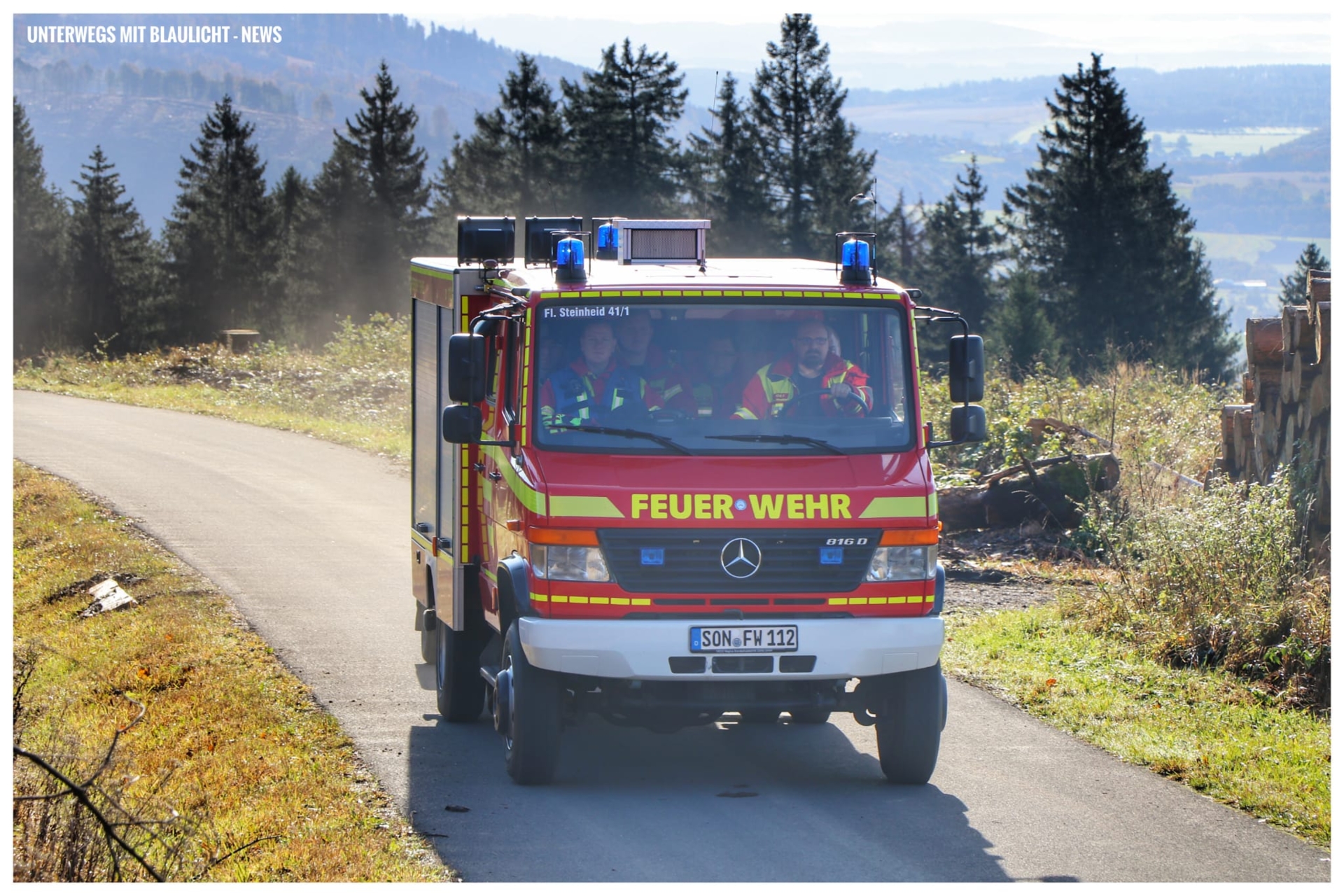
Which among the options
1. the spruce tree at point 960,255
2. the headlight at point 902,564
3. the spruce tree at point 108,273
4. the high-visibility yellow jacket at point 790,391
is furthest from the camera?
the spruce tree at point 960,255

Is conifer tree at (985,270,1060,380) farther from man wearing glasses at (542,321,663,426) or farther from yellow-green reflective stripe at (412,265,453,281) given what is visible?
man wearing glasses at (542,321,663,426)

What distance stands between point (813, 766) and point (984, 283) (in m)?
73.3

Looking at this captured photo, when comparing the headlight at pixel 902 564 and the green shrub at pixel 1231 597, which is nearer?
the headlight at pixel 902 564

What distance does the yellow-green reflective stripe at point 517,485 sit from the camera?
23.4 ft

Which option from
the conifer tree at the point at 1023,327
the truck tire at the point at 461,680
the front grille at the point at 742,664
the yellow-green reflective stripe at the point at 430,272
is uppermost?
the conifer tree at the point at 1023,327

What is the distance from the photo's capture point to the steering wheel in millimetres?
7469

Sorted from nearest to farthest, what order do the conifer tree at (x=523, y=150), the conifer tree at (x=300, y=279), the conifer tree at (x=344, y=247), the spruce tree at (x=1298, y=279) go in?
the conifer tree at (x=523, y=150)
the spruce tree at (x=1298, y=279)
the conifer tree at (x=300, y=279)
the conifer tree at (x=344, y=247)

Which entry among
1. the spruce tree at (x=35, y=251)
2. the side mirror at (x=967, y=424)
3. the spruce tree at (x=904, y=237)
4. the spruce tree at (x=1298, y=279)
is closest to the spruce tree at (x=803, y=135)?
the spruce tree at (x=904, y=237)

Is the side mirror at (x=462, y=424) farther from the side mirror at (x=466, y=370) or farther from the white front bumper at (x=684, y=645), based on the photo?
the white front bumper at (x=684, y=645)

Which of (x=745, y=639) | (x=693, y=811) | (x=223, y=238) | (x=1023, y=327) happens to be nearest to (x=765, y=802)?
(x=693, y=811)

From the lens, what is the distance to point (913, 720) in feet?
24.8

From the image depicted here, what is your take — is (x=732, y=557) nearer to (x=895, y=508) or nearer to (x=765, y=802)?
(x=895, y=508)

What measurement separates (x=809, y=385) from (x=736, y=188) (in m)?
56.8

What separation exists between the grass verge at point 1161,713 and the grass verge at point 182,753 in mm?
4051
